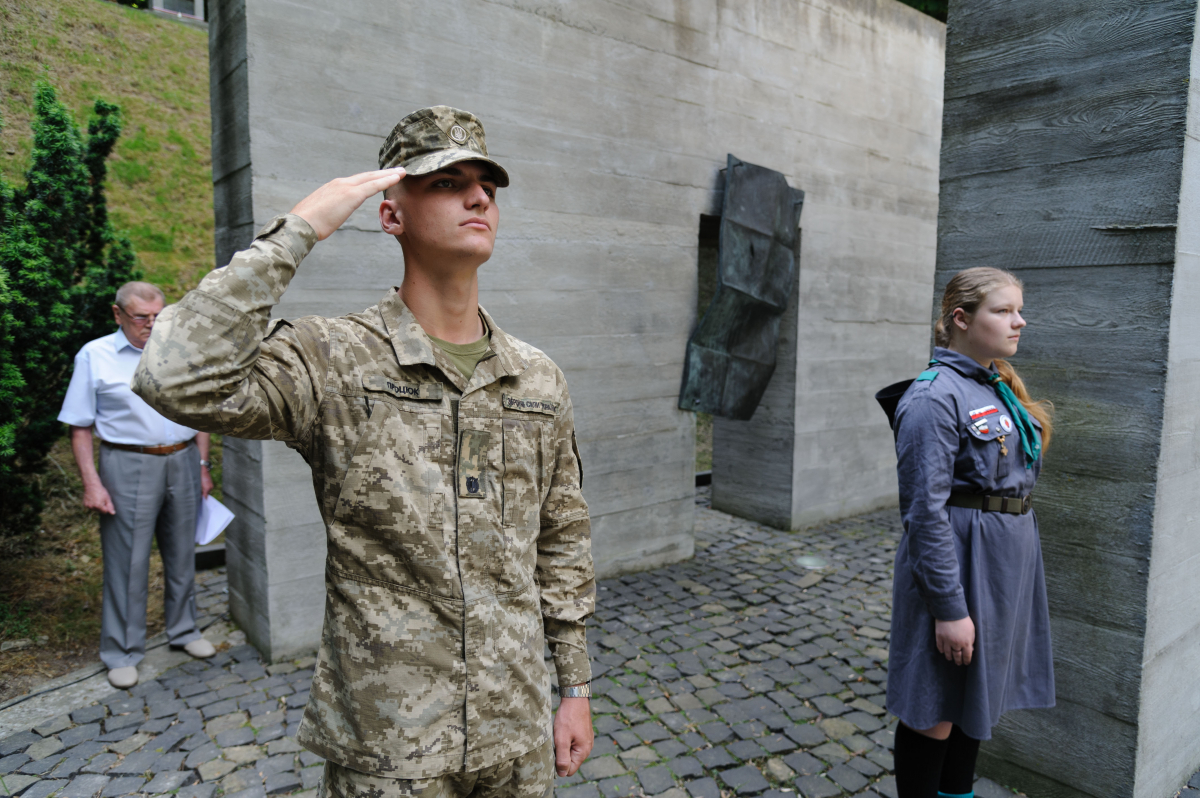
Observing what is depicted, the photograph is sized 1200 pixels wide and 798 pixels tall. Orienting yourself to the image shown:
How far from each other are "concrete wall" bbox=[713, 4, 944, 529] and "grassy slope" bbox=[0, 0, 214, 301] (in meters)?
7.31

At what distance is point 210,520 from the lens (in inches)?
178

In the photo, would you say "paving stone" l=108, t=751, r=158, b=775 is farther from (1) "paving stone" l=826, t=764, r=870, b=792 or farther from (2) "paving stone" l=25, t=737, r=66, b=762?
(1) "paving stone" l=826, t=764, r=870, b=792

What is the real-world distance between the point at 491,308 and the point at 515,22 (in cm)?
195

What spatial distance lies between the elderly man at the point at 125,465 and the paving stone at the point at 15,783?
2.60 feet

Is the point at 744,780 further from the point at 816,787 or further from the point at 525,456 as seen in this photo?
the point at 525,456

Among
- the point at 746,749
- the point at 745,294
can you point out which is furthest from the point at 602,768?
the point at 745,294

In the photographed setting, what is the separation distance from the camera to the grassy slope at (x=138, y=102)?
29.8 feet

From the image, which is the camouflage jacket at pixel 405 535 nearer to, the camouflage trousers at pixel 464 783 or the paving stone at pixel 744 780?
the camouflage trousers at pixel 464 783

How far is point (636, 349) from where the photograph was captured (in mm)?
5957

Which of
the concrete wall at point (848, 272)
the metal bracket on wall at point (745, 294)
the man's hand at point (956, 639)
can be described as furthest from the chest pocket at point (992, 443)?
the concrete wall at point (848, 272)

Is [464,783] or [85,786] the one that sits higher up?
[464,783]

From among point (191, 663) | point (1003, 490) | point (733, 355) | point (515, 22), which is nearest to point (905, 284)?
point (733, 355)

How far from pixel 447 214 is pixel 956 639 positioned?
2014 mm

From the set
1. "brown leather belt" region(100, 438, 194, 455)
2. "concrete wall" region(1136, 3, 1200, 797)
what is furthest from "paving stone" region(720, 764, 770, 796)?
"brown leather belt" region(100, 438, 194, 455)
